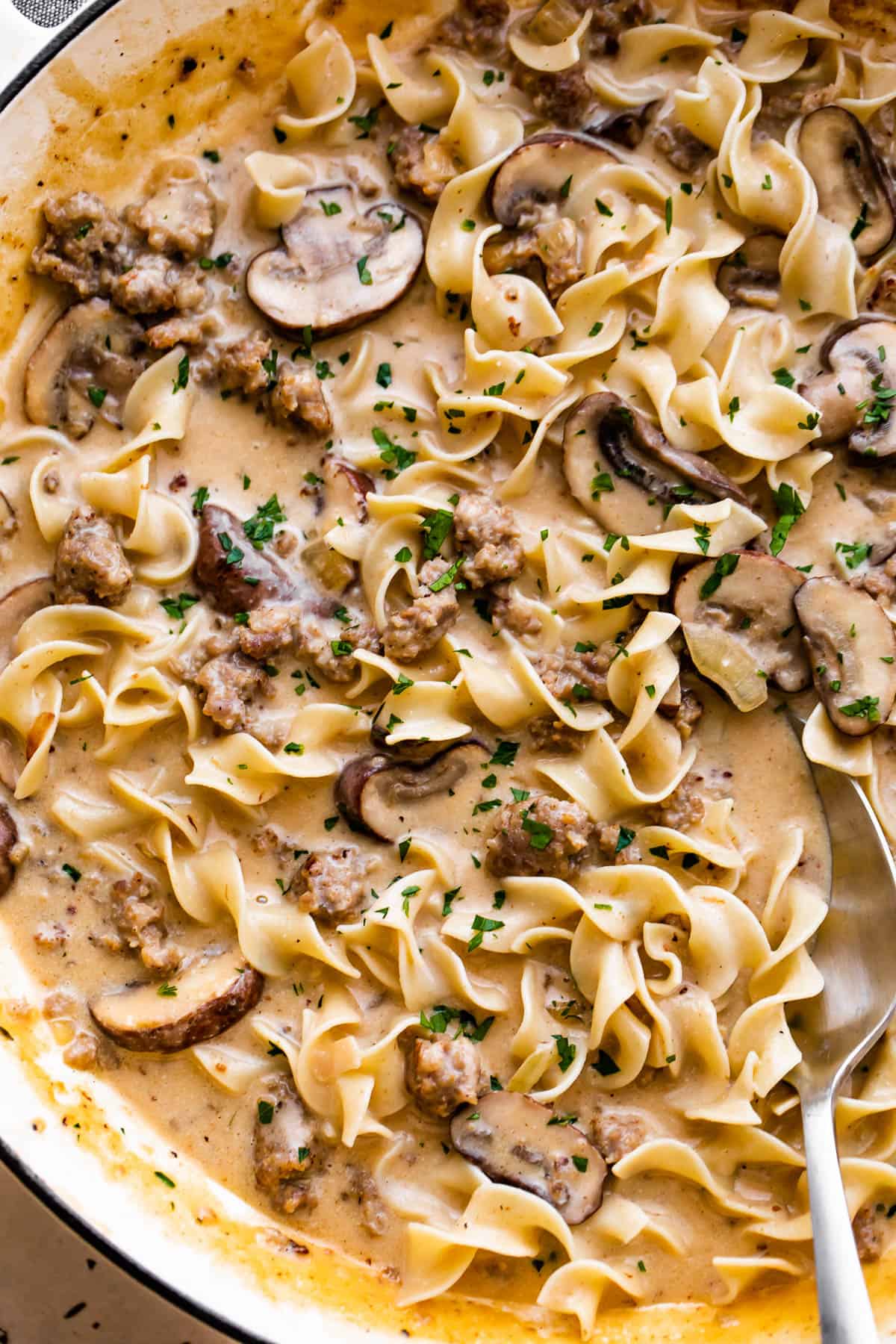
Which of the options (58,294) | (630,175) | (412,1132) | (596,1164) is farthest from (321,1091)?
(630,175)

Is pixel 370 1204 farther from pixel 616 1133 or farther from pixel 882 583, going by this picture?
pixel 882 583

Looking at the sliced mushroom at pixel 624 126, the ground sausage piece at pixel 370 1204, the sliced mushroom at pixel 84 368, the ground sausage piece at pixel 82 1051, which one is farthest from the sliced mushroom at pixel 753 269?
the ground sausage piece at pixel 82 1051

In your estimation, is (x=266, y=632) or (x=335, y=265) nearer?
(x=266, y=632)

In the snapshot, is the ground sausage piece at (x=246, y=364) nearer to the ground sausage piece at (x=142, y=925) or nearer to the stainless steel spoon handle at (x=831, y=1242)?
the ground sausage piece at (x=142, y=925)

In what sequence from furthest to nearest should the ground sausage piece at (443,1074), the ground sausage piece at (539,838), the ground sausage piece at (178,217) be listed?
the ground sausage piece at (178,217)
the ground sausage piece at (539,838)
the ground sausage piece at (443,1074)

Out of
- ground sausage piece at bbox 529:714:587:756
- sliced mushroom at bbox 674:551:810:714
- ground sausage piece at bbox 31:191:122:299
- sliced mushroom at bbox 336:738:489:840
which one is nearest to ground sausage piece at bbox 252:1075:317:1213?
sliced mushroom at bbox 336:738:489:840

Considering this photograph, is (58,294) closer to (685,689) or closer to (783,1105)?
(685,689)

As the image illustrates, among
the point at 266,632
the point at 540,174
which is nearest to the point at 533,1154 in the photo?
the point at 266,632

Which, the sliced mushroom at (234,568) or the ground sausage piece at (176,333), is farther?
the ground sausage piece at (176,333)
